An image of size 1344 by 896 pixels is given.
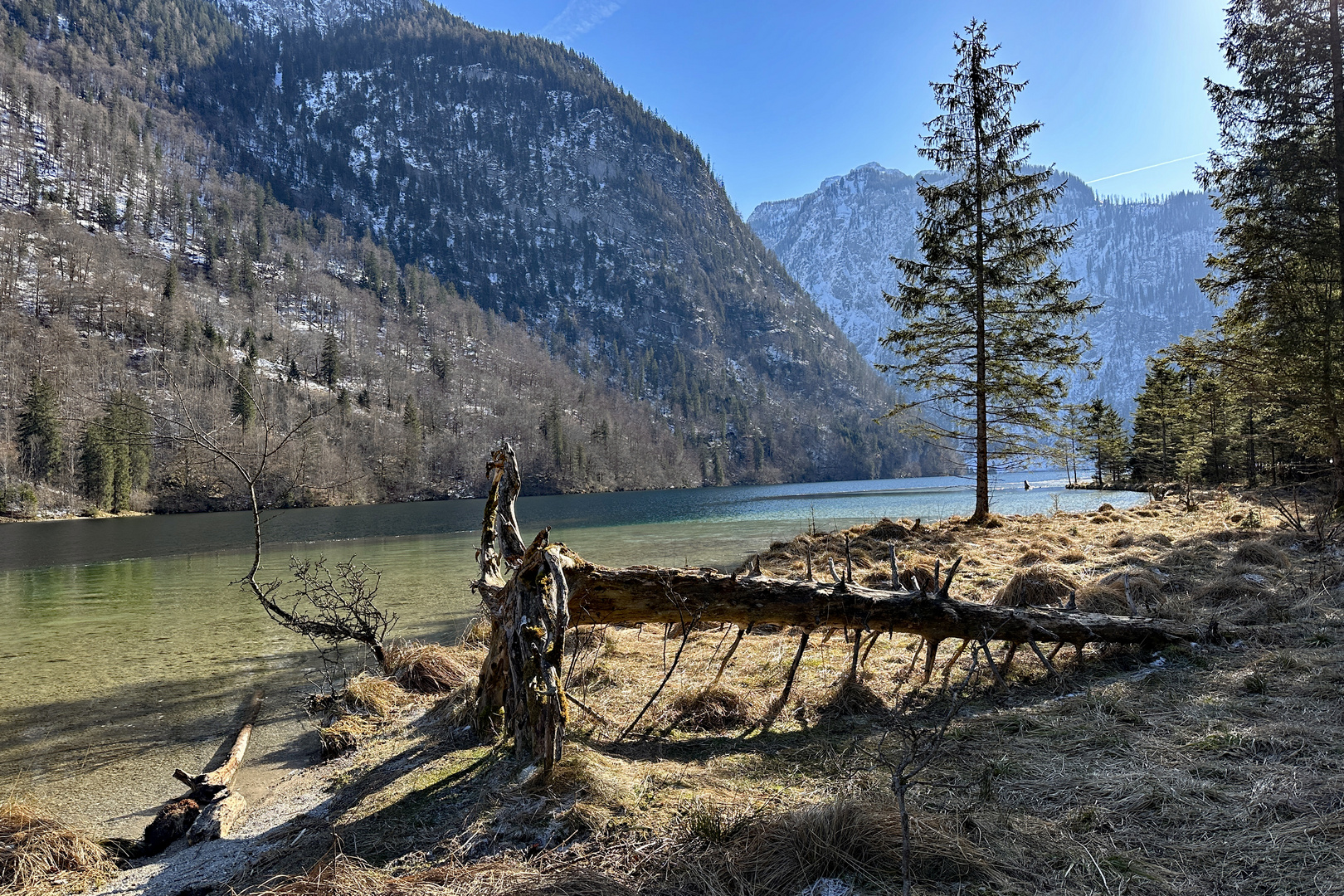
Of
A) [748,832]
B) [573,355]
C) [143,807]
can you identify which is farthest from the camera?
[573,355]

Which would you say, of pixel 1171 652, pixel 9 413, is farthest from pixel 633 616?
pixel 9 413

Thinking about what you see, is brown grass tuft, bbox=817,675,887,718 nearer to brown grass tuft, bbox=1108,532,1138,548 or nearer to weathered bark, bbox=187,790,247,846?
weathered bark, bbox=187,790,247,846

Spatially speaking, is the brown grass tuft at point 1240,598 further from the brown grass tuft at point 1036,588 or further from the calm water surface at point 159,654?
the calm water surface at point 159,654

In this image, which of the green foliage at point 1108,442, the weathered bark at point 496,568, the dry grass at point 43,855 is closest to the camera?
the dry grass at point 43,855

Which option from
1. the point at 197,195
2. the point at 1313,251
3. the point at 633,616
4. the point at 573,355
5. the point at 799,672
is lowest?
the point at 799,672

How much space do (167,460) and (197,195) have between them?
125 metres

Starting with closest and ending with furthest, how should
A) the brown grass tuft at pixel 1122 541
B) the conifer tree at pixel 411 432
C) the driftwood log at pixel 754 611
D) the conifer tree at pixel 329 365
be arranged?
1. the driftwood log at pixel 754 611
2. the brown grass tuft at pixel 1122 541
3. the conifer tree at pixel 411 432
4. the conifer tree at pixel 329 365

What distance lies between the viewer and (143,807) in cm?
436

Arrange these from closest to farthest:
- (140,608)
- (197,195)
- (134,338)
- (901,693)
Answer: (901,693) → (140,608) → (134,338) → (197,195)

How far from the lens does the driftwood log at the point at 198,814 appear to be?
3730 millimetres

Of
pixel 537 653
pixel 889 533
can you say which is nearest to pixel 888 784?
pixel 537 653

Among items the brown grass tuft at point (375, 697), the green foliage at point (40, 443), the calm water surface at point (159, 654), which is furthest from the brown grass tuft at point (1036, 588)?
the green foliage at point (40, 443)

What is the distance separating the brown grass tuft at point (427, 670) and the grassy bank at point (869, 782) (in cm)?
36

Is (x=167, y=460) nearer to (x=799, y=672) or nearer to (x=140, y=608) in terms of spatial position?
(x=140, y=608)
